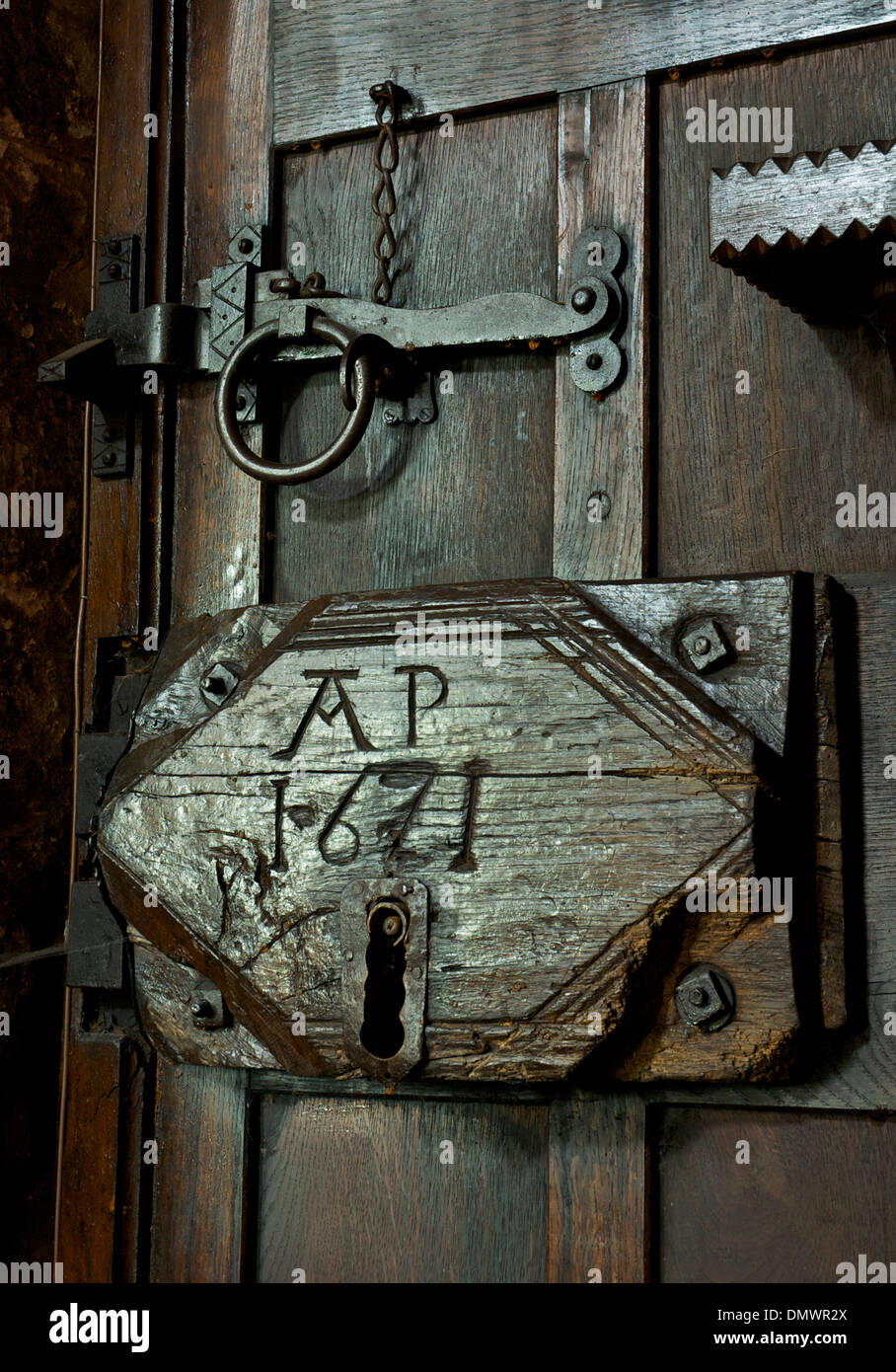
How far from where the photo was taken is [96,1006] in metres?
1.18

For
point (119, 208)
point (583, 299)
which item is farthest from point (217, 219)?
point (583, 299)

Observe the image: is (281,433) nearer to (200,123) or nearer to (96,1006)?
(200,123)

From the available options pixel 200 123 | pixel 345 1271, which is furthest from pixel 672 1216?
pixel 200 123

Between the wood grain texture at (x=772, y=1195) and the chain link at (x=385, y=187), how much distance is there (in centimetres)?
70

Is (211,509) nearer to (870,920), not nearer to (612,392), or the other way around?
(612,392)

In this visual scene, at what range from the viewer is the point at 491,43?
3.61ft

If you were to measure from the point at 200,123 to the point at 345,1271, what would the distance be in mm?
993

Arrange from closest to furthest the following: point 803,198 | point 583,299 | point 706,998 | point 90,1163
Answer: point 803,198
point 706,998
point 583,299
point 90,1163

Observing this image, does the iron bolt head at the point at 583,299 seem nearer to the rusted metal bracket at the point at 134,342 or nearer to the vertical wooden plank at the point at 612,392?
the vertical wooden plank at the point at 612,392

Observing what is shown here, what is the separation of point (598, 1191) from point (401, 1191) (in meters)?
0.17

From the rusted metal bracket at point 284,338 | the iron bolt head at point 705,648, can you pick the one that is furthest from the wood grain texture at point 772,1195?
the rusted metal bracket at point 284,338

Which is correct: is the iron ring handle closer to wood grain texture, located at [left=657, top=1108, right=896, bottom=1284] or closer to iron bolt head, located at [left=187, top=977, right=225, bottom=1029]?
iron bolt head, located at [left=187, top=977, right=225, bottom=1029]

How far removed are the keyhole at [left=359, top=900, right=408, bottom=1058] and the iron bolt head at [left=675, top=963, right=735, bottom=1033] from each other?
200 mm

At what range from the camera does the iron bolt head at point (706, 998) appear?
3.01ft
